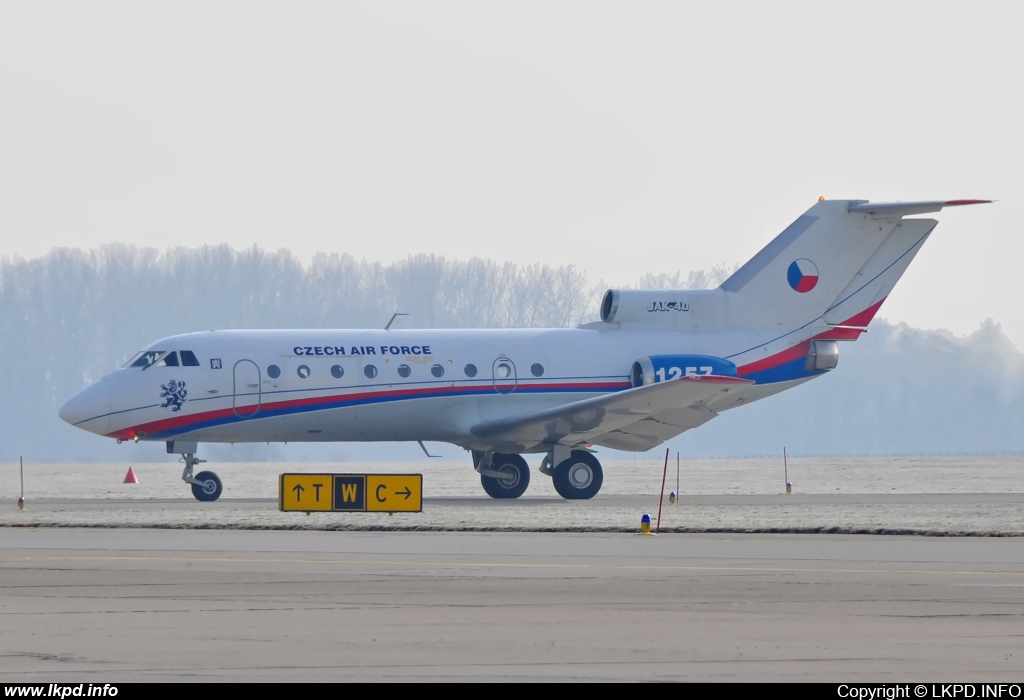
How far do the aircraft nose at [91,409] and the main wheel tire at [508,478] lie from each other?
8.17m

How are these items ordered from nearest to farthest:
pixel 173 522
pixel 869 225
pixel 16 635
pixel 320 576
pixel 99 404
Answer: pixel 16 635, pixel 320 576, pixel 173 522, pixel 99 404, pixel 869 225

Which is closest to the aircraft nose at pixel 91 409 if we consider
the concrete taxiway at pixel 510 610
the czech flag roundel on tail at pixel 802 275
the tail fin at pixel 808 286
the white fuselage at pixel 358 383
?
the white fuselage at pixel 358 383

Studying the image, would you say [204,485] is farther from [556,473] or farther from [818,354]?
[818,354]

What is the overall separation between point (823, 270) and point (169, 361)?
Result: 586 inches

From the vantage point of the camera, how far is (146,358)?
31.6 meters

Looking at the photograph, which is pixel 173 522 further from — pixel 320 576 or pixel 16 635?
pixel 16 635

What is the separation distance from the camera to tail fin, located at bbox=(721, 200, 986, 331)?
34.8 meters

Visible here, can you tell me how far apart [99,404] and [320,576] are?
55.7 ft

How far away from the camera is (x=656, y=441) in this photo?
3275 cm

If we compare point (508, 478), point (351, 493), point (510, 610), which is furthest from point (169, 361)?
point (510, 610)

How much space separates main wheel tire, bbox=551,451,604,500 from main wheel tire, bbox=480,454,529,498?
48.8 inches

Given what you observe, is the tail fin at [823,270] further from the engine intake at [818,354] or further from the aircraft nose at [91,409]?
the aircraft nose at [91,409]

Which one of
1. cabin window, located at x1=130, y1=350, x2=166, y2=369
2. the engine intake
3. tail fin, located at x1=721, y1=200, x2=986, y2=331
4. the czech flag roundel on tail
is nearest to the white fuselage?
cabin window, located at x1=130, y1=350, x2=166, y2=369
